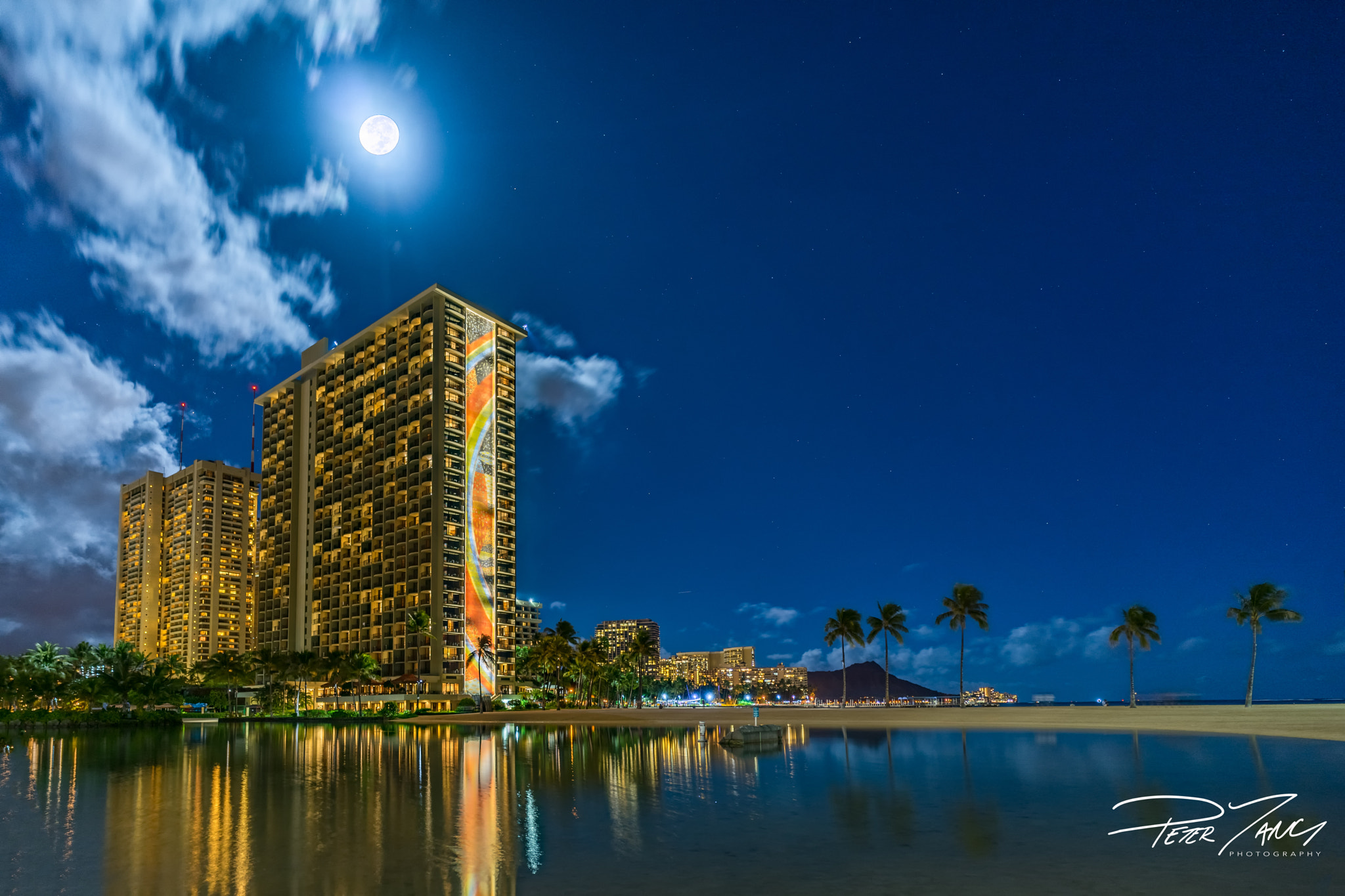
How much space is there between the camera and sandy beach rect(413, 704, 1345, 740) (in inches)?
2045

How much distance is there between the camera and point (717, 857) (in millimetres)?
17266

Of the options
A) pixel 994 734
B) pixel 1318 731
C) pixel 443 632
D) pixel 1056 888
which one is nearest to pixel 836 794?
pixel 1056 888

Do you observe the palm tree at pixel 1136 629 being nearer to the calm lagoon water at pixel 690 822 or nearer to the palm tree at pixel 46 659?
the calm lagoon water at pixel 690 822

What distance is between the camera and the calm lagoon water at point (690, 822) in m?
15.3

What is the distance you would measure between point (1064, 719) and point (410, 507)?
12132 cm

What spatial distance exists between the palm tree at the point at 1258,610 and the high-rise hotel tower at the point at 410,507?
11383 cm

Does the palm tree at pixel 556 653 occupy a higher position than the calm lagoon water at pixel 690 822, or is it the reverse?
the calm lagoon water at pixel 690 822

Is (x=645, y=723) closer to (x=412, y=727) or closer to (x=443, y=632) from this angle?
(x=412, y=727)

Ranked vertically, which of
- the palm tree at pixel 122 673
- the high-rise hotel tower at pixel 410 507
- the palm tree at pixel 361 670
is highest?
the high-rise hotel tower at pixel 410 507

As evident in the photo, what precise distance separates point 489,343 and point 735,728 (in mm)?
131160

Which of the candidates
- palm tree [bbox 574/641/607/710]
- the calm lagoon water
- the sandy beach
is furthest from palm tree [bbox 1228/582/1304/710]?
palm tree [bbox 574/641/607/710]

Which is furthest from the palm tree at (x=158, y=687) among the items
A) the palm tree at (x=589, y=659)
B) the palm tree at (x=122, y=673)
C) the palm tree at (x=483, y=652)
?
the palm tree at (x=589, y=659)

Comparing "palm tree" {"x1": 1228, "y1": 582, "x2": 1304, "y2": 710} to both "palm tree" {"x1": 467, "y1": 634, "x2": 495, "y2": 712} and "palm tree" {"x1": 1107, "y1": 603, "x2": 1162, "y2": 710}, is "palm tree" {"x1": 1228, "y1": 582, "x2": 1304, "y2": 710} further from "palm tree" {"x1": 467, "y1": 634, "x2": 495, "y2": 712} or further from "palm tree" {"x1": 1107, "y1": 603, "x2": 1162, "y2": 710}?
"palm tree" {"x1": 467, "y1": 634, "x2": 495, "y2": 712}

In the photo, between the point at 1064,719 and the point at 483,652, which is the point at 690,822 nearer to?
the point at 1064,719
